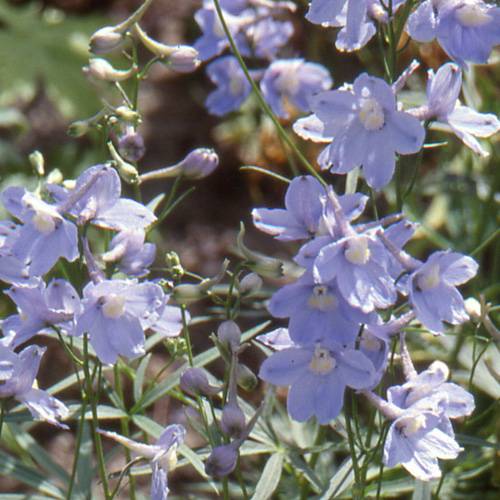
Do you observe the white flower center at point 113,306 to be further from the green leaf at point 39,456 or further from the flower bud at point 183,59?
the green leaf at point 39,456

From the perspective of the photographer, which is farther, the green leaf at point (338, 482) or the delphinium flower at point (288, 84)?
the delphinium flower at point (288, 84)

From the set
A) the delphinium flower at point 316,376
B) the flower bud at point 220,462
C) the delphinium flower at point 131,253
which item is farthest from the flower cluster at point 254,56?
the flower bud at point 220,462

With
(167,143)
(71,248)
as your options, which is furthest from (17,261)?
(167,143)

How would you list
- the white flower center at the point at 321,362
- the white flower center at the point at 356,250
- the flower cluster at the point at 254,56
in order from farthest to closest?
1. the flower cluster at the point at 254,56
2. the white flower center at the point at 321,362
3. the white flower center at the point at 356,250

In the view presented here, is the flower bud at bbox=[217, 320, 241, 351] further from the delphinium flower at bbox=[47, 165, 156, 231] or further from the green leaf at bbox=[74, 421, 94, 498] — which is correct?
the green leaf at bbox=[74, 421, 94, 498]

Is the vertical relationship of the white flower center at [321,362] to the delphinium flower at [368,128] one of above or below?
below

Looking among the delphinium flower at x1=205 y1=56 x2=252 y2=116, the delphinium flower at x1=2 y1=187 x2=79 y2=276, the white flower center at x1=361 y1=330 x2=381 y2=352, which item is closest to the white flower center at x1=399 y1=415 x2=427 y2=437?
the white flower center at x1=361 y1=330 x2=381 y2=352
